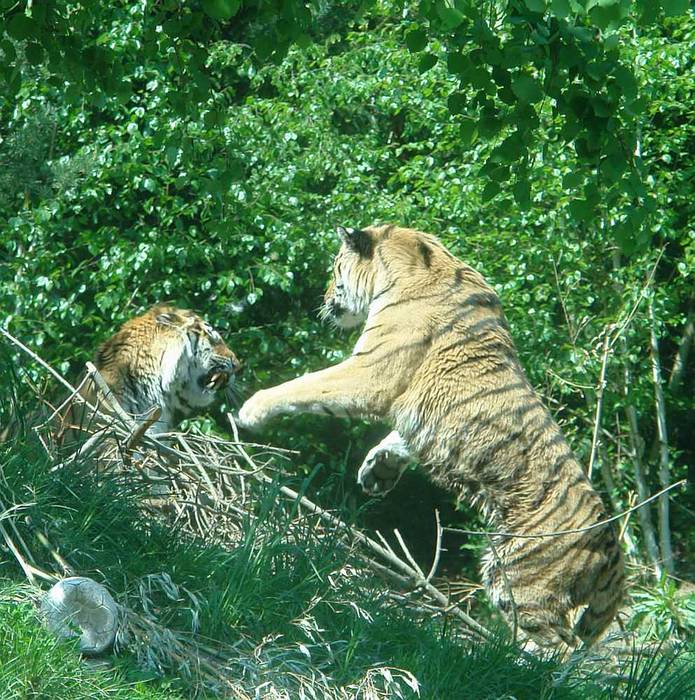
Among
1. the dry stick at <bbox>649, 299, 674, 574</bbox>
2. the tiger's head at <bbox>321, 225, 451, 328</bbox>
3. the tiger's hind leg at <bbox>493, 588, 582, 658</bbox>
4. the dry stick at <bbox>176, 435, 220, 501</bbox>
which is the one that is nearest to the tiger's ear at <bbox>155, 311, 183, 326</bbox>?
the tiger's head at <bbox>321, 225, 451, 328</bbox>

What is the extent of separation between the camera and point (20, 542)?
175 inches

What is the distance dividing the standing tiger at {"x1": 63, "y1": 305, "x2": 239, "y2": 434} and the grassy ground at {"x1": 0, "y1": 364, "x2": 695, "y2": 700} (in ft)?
6.53

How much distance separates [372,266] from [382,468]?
4.15ft

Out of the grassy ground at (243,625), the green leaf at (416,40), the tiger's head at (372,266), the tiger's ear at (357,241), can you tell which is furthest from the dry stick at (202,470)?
the green leaf at (416,40)

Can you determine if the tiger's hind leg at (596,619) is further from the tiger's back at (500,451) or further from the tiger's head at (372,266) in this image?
the tiger's head at (372,266)

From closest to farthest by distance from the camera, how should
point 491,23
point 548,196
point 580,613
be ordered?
point 491,23 < point 580,613 < point 548,196

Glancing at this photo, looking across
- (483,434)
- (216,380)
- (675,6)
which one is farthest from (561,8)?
(216,380)

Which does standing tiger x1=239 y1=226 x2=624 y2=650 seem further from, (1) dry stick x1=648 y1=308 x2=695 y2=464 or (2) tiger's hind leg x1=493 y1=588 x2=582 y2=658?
(1) dry stick x1=648 y1=308 x2=695 y2=464

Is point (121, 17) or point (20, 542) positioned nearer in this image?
point (20, 542)

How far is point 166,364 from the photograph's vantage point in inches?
281

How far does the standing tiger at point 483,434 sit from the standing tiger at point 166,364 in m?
1.07

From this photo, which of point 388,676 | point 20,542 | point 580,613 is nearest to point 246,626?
point 388,676

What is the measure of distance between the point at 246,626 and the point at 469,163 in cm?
496

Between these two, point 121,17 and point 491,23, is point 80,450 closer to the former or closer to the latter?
point 491,23
